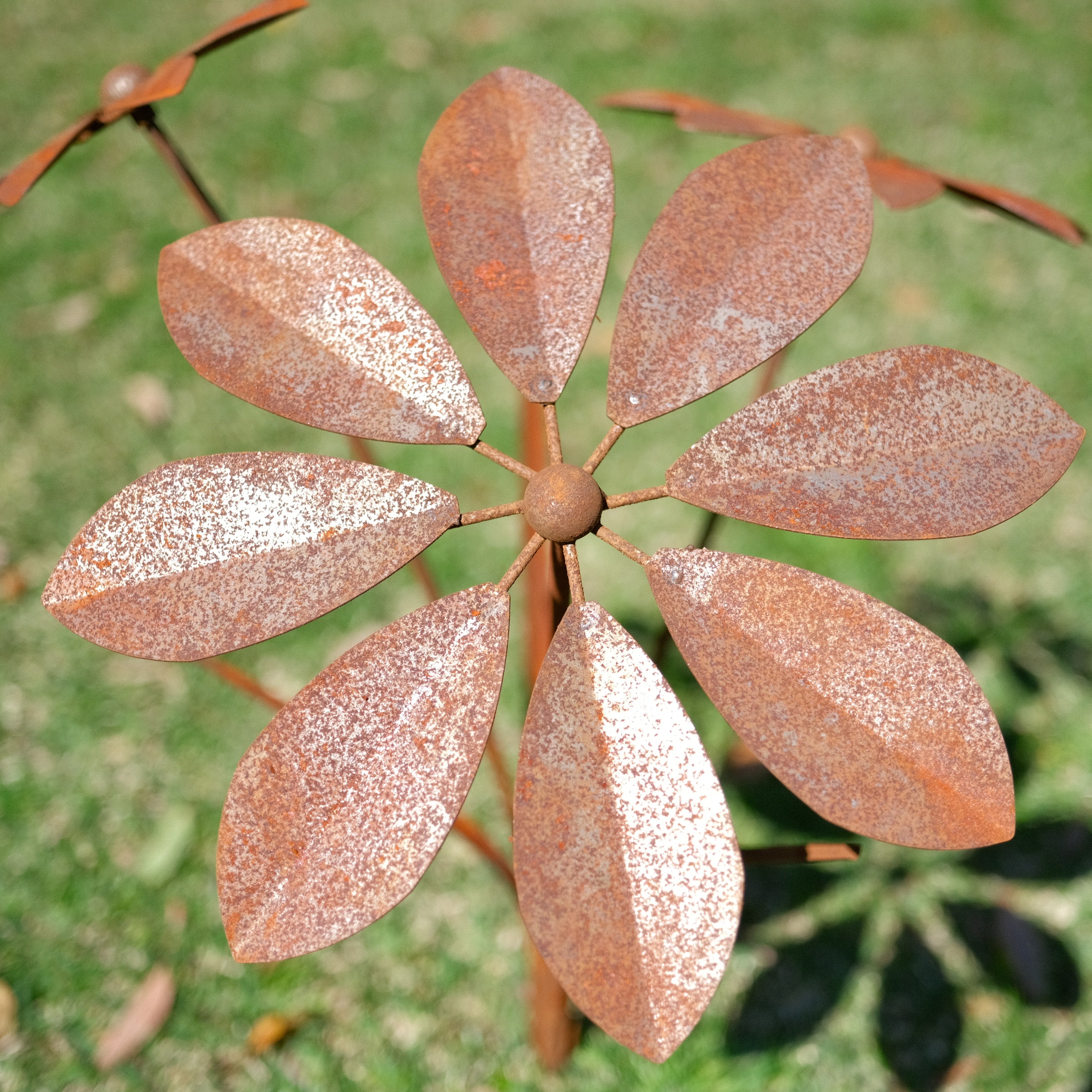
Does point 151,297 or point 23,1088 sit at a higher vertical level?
point 151,297

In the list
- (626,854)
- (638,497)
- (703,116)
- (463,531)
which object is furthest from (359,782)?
(463,531)

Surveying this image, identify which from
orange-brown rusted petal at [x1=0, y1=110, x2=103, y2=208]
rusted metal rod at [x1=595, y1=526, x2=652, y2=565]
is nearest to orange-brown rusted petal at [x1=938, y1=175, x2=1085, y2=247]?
rusted metal rod at [x1=595, y1=526, x2=652, y2=565]

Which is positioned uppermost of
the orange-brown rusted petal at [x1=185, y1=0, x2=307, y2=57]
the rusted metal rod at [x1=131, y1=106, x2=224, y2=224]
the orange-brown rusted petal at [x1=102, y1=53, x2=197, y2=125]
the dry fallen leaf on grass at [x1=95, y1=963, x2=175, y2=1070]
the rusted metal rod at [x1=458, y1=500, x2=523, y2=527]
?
the orange-brown rusted petal at [x1=185, y1=0, x2=307, y2=57]

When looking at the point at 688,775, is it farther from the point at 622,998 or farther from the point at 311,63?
the point at 311,63

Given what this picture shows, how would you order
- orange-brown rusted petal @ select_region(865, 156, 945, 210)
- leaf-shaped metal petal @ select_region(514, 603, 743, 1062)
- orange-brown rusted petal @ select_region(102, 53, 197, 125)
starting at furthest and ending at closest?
orange-brown rusted petal @ select_region(865, 156, 945, 210)
orange-brown rusted petal @ select_region(102, 53, 197, 125)
leaf-shaped metal petal @ select_region(514, 603, 743, 1062)

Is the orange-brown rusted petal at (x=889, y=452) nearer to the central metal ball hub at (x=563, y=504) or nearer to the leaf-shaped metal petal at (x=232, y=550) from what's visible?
the central metal ball hub at (x=563, y=504)

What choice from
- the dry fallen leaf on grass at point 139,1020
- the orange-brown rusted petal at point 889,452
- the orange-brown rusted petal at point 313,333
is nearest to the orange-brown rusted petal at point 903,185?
the orange-brown rusted petal at point 889,452

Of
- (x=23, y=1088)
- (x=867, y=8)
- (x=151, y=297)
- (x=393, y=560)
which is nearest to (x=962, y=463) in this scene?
(x=393, y=560)

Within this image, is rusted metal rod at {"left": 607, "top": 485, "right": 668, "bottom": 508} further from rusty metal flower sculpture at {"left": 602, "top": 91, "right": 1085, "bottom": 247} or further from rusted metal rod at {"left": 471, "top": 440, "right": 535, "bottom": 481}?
rusty metal flower sculpture at {"left": 602, "top": 91, "right": 1085, "bottom": 247}
